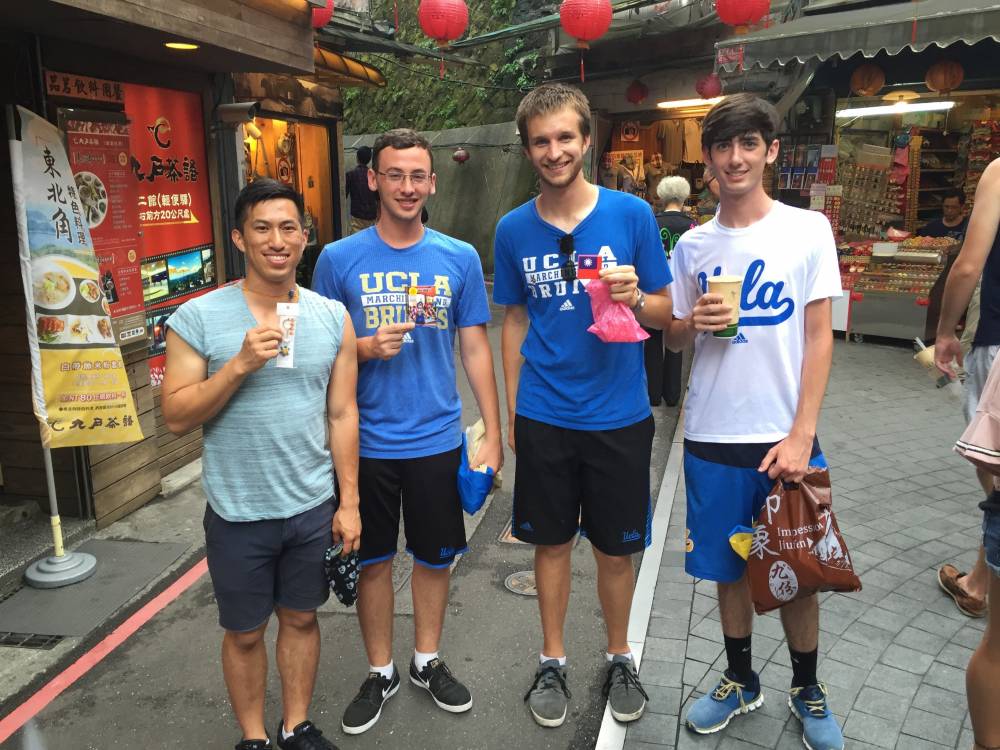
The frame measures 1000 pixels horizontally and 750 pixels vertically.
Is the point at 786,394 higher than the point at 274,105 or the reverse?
the reverse

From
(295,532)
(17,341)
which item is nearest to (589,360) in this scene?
(295,532)

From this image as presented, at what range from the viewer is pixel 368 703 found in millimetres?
3234

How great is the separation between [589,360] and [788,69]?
1130 centimetres

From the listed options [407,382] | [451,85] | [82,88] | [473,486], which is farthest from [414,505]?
[451,85]

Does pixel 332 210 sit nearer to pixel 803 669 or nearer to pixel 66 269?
pixel 66 269

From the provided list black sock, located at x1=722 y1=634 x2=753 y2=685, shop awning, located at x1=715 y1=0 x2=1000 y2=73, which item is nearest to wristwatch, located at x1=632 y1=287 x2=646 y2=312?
black sock, located at x1=722 y1=634 x2=753 y2=685

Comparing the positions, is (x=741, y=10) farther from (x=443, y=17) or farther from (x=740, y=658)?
(x=740, y=658)

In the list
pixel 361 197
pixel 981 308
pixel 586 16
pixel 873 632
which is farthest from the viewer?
pixel 586 16

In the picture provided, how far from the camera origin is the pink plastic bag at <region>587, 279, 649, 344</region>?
9.29ft

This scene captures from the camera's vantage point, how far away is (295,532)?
2.79 m

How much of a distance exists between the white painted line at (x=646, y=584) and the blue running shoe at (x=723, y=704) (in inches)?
11.6

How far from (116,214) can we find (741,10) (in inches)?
305

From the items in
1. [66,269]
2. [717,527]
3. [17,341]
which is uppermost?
[66,269]

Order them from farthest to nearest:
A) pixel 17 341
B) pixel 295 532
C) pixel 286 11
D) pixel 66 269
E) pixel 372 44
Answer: pixel 372 44 < pixel 286 11 < pixel 17 341 < pixel 66 269 < pixel 295 532
